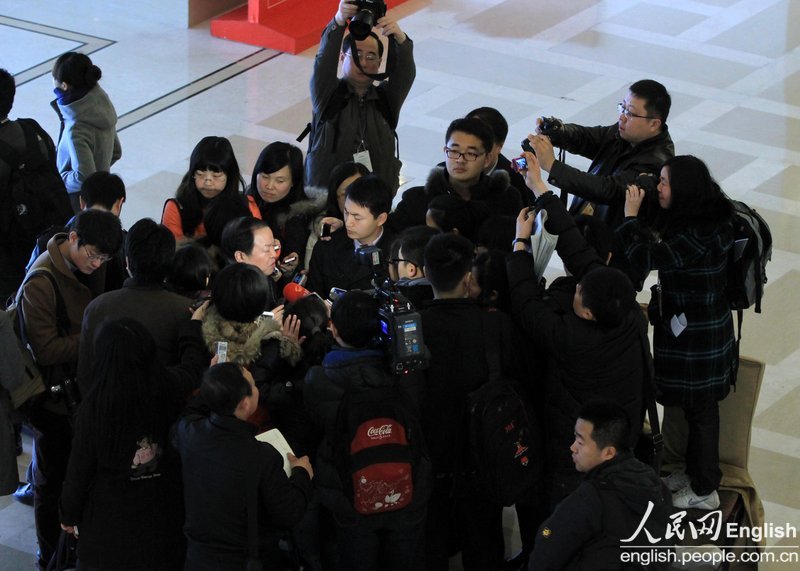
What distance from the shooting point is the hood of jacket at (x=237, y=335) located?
4066mm

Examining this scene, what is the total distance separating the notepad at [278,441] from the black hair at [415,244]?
879mm

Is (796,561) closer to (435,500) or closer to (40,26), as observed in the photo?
(435,500)

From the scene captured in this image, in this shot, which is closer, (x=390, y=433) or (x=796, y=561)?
(x=390, y=433)

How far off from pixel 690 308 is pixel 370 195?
1.30 metres

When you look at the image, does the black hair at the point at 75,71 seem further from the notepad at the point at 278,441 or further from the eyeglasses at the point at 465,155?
the notepad at the point at 278,441

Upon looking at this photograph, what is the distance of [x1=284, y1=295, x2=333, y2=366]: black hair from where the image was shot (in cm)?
426

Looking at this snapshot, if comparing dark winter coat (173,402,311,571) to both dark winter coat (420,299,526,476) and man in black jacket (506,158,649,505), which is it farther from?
man in black jacket (506,158,649,505)

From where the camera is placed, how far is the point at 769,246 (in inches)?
191

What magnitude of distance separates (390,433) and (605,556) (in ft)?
2.56

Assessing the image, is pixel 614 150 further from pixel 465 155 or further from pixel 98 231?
pixel 98 231

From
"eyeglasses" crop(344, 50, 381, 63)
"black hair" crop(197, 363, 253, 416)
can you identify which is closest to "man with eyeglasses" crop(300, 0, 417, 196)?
"eyeglasses" crop(344, 50, 381, 63)

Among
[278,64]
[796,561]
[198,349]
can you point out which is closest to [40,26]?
[278,64]

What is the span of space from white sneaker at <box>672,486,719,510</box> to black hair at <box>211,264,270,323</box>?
1963 millimetres

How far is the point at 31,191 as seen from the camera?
554cm
